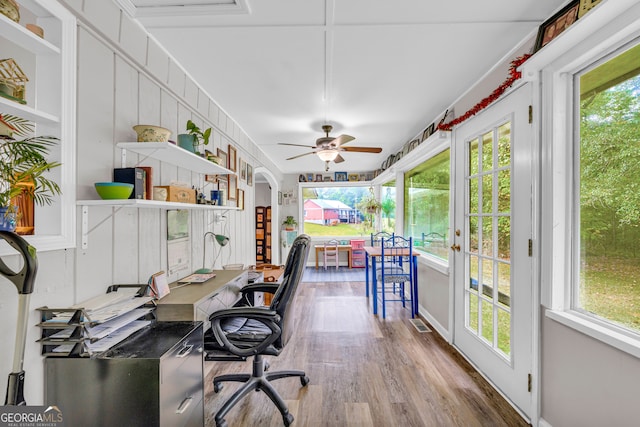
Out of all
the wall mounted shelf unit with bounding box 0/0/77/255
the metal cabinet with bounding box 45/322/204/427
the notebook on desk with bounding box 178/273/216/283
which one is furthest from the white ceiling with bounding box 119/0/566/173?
the metal cabinet with bounding box 45/322/204/427

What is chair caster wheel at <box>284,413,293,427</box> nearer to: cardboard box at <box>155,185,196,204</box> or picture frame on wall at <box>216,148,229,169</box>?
cardboard box at <box>155,185,196,204</box>

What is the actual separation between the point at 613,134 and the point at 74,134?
2414 mm

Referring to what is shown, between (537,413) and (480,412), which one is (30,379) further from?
(537,413)

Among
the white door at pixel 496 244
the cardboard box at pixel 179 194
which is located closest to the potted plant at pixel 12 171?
the cardboard box at pixel 179 194

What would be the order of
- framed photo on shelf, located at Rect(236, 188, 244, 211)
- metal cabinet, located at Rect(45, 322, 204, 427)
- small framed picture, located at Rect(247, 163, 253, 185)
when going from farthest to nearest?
small framed picture, located at Rect(247, 163, 253, 185) < framed photo on shelf, located at Rect(236, 188, 244, 211) < metal cabinet, located at Rect(45, 322, 204, 427)

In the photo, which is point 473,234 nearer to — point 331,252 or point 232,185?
point 232,185

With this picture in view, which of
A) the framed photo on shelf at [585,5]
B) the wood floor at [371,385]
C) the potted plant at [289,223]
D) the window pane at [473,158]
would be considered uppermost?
the framed photo on shelf at [585,5]

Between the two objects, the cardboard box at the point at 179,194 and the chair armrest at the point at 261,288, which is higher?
the cardboard box at the point at 179,194

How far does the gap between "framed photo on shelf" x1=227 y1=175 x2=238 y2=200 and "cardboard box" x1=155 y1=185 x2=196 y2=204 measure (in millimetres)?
1185

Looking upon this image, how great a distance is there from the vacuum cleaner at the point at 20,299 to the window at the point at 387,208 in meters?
5.53

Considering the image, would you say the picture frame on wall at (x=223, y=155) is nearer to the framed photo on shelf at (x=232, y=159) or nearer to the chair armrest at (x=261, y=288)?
the framed photo on shelf at (x=232, y=159)

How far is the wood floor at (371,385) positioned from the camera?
70.5 inches

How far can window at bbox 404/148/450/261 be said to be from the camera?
3203 millimetres

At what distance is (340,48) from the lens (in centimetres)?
188
